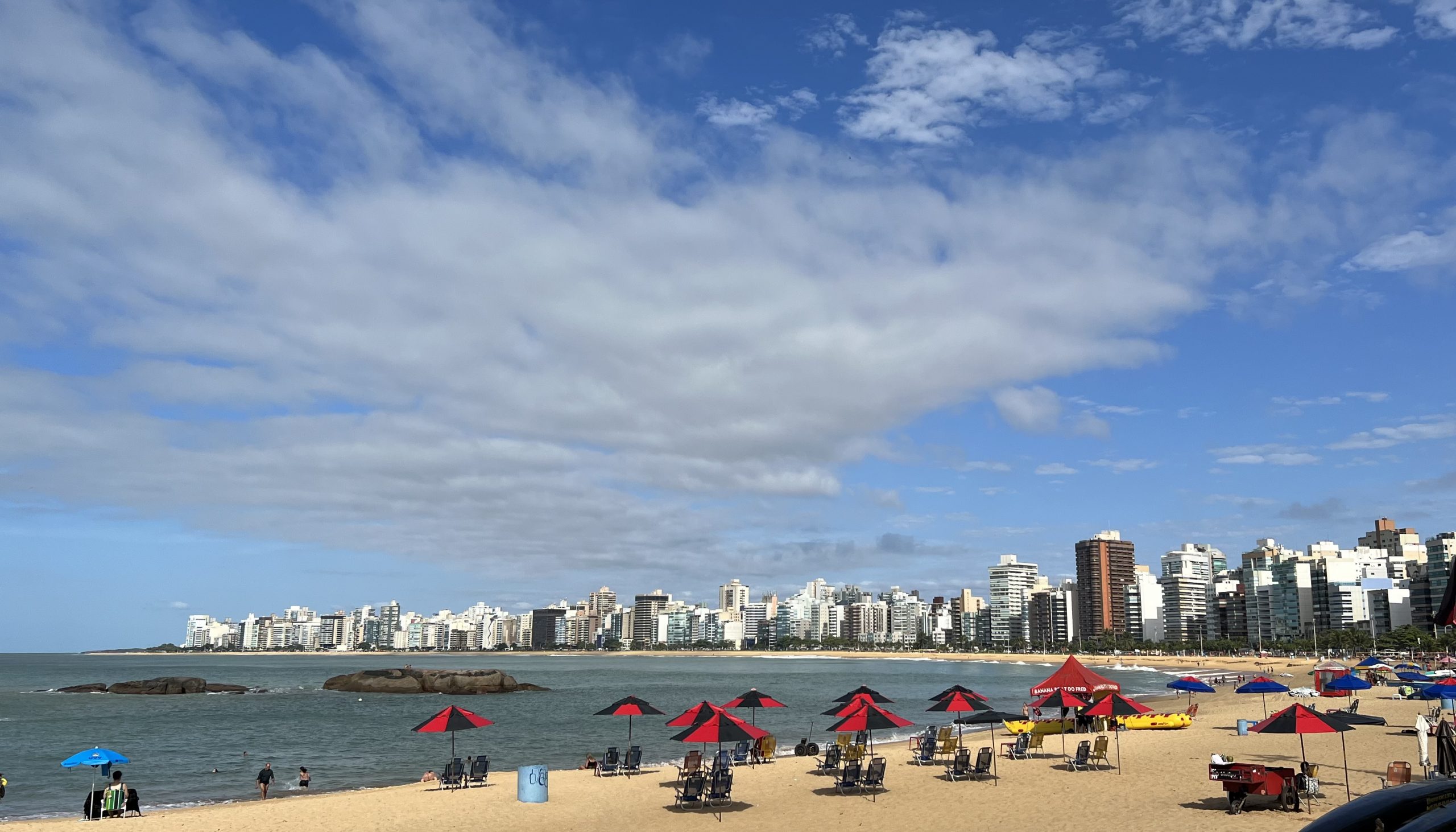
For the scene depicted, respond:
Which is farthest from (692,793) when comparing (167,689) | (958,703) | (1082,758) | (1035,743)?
(167,689)

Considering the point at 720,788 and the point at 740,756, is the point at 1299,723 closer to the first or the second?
the point at 720,788

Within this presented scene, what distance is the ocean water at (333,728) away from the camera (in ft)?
105

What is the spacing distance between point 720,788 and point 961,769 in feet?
21.6

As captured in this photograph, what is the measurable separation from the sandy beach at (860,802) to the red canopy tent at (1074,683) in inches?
75.4

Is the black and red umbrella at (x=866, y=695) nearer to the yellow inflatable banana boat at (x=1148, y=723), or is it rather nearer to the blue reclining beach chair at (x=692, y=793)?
the blue reclining beach chair at (x=692, y=793)

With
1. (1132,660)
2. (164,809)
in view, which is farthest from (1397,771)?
(1132,660)

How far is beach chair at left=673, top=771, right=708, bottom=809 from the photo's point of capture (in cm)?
Result: 2080

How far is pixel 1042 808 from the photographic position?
19.1 meters

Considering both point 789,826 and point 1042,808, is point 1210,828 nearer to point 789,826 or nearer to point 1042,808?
point 1042,808

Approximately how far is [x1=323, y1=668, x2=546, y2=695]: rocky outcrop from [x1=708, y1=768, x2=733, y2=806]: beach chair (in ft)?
235

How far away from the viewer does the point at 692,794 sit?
21641 mm

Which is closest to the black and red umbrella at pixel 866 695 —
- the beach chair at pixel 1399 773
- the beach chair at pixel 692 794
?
the beach chair at pixel 692 794

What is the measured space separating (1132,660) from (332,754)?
14645 centimetres

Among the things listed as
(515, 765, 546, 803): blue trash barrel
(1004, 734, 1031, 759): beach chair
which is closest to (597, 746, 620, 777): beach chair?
(515, 765, 546, 803): blue trash barrel
